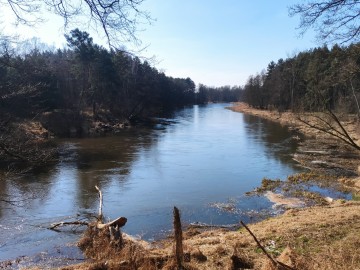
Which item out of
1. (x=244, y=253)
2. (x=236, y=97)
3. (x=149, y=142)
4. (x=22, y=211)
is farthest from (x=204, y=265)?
(x=236, y=97)

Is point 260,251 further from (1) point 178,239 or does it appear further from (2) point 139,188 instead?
(2) point 139,188

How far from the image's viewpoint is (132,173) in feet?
74.7

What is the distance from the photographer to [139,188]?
773 inches

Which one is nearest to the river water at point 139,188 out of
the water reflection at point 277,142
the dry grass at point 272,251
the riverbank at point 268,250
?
the water reflection at point 277,142

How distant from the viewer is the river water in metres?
13.7

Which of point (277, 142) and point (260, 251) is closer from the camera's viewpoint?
point (260, 251)

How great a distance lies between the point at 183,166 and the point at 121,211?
31.6ft

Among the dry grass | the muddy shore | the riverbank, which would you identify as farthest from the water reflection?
the dry grass

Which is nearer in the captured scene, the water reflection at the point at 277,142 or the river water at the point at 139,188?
the river water at the point at 139,188

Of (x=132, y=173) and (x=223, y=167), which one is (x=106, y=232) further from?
(x=223, y=167)

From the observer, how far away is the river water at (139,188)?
13.7m

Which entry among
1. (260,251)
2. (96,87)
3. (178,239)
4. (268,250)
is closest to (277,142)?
(96,87)

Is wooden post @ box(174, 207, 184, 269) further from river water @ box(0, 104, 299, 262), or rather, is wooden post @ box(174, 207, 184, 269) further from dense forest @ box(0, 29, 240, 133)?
dense forest @ box(0, 29, 240, 133)

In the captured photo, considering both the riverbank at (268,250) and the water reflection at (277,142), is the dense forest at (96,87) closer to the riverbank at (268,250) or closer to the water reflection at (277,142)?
the water reflection at (277,142)
